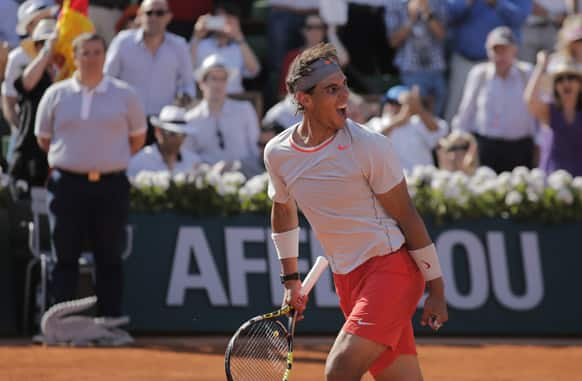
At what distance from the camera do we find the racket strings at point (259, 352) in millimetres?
4848

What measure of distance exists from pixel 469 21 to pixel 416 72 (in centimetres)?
71

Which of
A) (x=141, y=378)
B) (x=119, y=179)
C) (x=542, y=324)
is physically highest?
(x=119, y=179)

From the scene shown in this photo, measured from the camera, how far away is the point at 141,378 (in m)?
7.59

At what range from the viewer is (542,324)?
9758mm

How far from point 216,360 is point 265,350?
3587 mm

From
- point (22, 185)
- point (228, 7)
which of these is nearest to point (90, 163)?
point (22, 185)

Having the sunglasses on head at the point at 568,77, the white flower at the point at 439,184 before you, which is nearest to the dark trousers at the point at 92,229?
the white flower at the point at 439,184

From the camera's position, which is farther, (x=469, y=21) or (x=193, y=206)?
(x=469, y=21)

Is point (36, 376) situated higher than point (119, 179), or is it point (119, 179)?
point (119, 179)

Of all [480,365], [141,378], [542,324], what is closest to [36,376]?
[141,378]

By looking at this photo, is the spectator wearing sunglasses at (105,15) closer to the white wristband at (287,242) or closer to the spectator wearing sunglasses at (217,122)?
the spectator wearing sunglasses at (217,122)

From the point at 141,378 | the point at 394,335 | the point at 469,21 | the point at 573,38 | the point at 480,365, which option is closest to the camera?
the point at 394,335

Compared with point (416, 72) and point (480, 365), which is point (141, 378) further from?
point (416, 72)

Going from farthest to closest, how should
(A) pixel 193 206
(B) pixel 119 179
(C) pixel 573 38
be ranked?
(C) pixel 573 38
(A) pixel 193 206
(B) pixel 119 179
